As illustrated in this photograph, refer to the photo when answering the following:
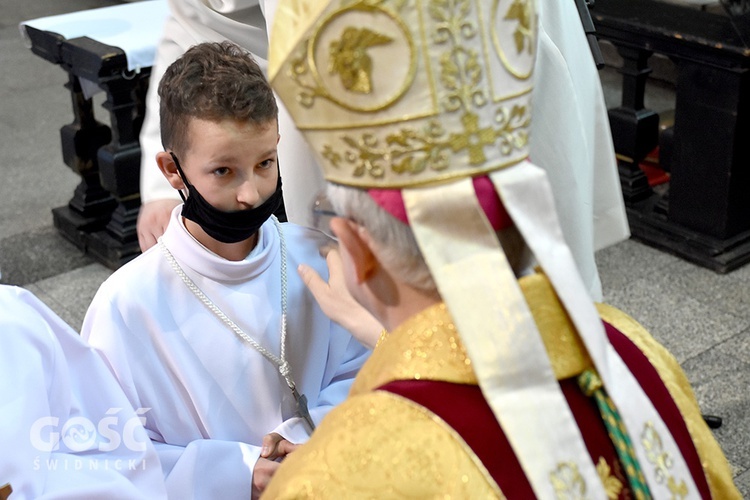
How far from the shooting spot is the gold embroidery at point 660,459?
4.40ft

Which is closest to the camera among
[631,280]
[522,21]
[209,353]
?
[522,21]

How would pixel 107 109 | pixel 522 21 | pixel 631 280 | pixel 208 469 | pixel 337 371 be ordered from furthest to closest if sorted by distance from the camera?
pixel 107 109 < pixel 631 280 < pixel 337 371 < pixel 208 469 < pixel 522 21

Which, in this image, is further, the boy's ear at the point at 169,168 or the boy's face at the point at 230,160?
the boy's ear at the point at 169,168

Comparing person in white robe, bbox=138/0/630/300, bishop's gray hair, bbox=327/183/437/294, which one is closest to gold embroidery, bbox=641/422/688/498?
bishop's gray hair, bbox=327/183/437/294

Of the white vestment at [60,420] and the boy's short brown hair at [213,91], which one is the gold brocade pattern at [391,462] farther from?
the boy's short brown hair at [213,91]

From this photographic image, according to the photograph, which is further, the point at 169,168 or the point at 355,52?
the point at 169,168

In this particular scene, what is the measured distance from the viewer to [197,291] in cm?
219

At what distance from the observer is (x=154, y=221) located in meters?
2.41

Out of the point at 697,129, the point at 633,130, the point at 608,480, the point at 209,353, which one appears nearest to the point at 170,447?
the point at 209,353

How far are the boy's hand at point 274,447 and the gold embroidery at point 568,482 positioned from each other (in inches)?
37.5

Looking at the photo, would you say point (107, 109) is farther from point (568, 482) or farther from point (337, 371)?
point (568, 482)

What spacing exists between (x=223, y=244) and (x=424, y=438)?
1059 mm

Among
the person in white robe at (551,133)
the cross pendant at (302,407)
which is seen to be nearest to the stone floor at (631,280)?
the person in white robe at (551,133)

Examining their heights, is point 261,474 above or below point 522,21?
below
